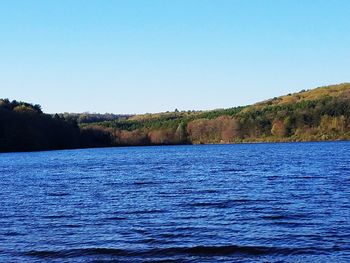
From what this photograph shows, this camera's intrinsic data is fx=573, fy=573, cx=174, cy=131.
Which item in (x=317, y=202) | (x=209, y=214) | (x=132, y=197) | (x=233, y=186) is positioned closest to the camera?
(x=209, y=214)

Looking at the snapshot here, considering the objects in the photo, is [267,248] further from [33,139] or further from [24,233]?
[33,139]

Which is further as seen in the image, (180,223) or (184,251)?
(180,223)

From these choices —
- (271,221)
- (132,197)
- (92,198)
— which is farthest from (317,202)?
(92,198)

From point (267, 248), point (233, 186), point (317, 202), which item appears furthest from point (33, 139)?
point (267, 248)

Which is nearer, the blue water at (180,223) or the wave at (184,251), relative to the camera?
the wave at (184,251)

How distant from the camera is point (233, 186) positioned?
49938 millimetres

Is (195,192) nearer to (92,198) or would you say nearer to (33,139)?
(92,198)

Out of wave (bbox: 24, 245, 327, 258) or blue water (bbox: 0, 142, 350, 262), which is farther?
blue water (bbox: 0, 142, 350, 262)

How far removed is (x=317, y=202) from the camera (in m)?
37.1

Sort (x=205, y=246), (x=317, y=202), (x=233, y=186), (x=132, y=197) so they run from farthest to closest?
1. (x=233, y=186)
2. (x=132, y=197)
3. (x=317, y=202)
4. (x=205, y=246)

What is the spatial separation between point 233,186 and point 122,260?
93.1ft

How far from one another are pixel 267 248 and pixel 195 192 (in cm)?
2239

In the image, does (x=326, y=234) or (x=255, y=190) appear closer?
(x=326, y=234)

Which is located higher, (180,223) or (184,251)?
(180,223)
